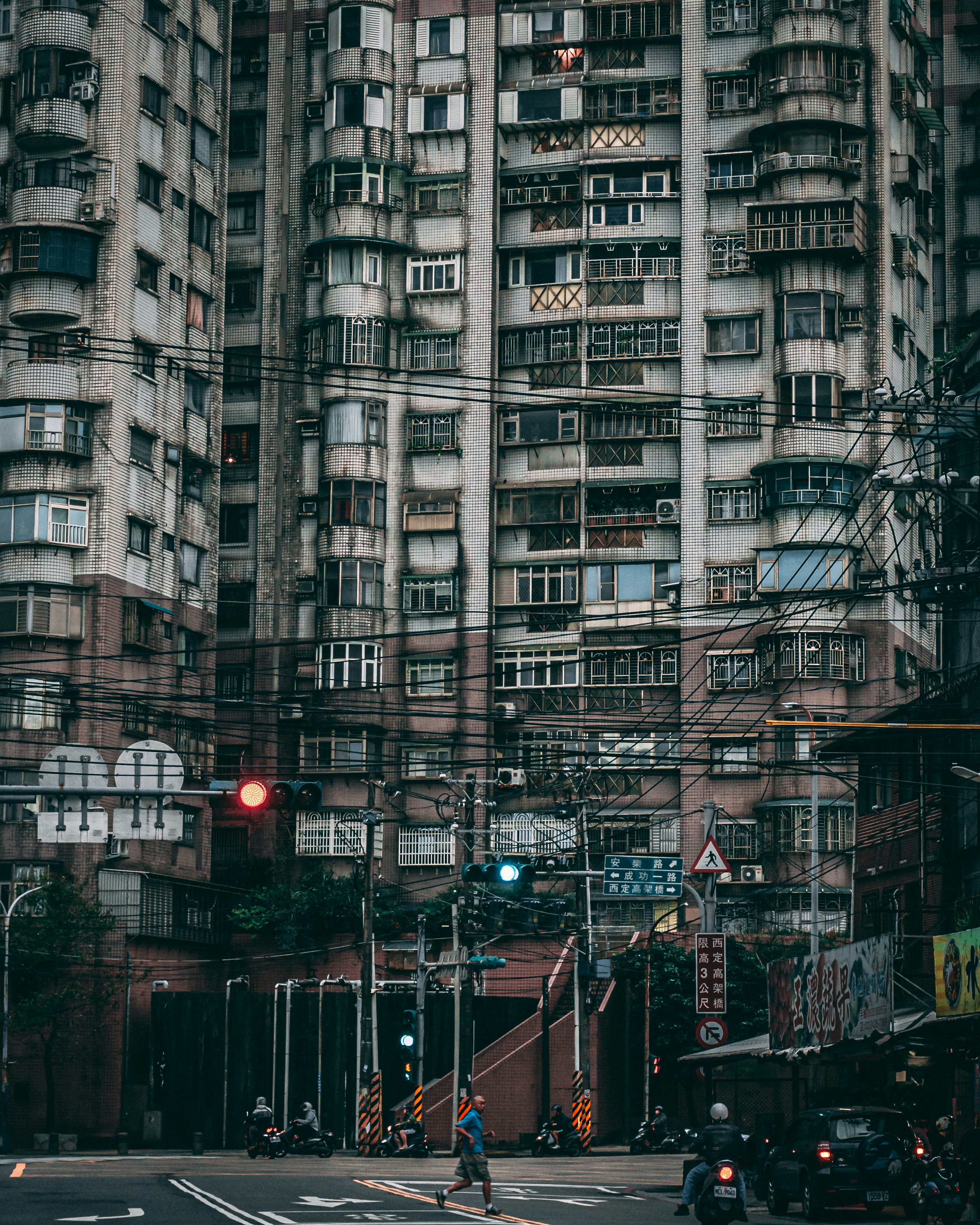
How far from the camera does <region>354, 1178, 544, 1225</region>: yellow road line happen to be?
26.2 metres

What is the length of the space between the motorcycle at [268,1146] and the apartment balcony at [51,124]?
124 ft

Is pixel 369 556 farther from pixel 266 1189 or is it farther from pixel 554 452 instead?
pixel 266 1189

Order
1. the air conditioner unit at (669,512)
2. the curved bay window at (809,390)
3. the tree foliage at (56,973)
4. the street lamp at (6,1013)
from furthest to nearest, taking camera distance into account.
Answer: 1. the air conditioner unit at (669,512)
2. the curved bay window at (809,390)
3. the tree foliage at (56,973)
4. the street lamp at (6,1013)

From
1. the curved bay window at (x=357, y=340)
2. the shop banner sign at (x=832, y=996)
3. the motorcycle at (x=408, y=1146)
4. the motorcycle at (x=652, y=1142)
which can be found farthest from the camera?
the curved bay window at (x=357, y=340)

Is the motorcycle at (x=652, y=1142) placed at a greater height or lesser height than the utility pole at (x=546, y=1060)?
lesser

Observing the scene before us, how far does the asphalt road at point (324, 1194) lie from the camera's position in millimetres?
26344

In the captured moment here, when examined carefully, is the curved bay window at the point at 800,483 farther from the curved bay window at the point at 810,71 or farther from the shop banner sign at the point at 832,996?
the shop banner sign at the point at 832,996

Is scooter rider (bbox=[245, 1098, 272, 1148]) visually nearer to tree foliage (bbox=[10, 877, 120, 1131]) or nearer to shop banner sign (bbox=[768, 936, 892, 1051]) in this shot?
shop banner sign (bbox=[768, 936, 892, 1051])

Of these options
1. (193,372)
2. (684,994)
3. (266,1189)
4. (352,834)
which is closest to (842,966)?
(266,1189)

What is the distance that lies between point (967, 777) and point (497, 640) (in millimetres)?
46794

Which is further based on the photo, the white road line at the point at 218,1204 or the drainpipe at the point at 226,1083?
the drainpipe at the point at 226,1083

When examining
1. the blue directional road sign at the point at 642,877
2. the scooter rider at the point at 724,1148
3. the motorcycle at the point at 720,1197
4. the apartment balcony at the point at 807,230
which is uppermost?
the apartment balcony at the point at 807,230

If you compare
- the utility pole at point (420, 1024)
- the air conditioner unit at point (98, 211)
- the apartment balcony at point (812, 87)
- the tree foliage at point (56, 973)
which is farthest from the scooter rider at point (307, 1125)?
the apartment balcony at point (812, 87)

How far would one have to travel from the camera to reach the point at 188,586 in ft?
238
